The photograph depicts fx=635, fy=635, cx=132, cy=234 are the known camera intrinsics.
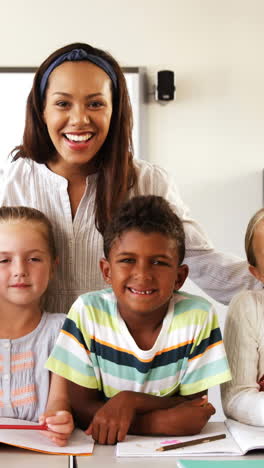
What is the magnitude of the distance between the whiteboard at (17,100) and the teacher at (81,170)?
2.04 meters

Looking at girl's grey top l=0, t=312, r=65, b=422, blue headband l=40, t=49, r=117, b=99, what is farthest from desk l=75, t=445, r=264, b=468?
blue headband l=40, t=49, r=117, b=99

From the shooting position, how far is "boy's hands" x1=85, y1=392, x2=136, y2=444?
1254 millimetres

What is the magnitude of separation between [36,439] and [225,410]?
0.44 m

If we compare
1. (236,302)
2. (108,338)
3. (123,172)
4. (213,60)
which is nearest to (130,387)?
(108,338)

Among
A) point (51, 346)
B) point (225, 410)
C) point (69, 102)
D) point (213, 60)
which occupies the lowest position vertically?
point (225, 410)

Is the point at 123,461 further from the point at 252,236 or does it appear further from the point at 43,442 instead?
the point at 252,236

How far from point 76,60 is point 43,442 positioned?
951 mm

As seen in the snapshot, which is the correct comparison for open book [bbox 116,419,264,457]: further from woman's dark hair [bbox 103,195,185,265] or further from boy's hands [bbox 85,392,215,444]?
woman's dark hair [bbox 103,195,185,265]

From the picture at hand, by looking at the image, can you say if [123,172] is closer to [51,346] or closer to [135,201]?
[135,201]

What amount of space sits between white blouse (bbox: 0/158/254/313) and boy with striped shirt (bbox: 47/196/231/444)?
0.33 metres

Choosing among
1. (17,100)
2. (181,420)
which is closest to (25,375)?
(181,420)

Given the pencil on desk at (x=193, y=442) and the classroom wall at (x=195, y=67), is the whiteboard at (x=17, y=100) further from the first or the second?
the pencil on desk at (x=193, y=442)

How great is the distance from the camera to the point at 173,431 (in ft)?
4.25

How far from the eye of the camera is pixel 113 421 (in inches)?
49.8
